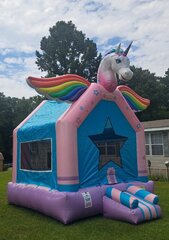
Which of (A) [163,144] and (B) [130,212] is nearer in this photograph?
(B) [130,212]

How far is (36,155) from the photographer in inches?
349

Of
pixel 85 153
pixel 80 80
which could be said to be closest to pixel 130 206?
pixel 85 153

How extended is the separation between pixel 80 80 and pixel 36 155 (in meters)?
2.41

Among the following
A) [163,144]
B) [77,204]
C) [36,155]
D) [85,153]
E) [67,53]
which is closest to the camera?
[77,204]

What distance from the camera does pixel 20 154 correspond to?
9.49m

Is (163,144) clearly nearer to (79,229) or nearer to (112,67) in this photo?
(112,67)

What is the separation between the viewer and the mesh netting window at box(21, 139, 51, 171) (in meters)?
8.25

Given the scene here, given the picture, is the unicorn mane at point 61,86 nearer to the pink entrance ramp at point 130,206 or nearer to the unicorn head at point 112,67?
the unicorn head at point 112,67

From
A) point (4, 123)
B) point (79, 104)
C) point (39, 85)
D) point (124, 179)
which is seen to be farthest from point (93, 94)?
point (4, 123)

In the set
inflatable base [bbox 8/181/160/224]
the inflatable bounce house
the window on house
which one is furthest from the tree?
inflatable base [bbox 8/181/160/224]

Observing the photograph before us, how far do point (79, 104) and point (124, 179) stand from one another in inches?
92.8

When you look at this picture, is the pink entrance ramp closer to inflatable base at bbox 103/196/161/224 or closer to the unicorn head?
inflatable base at bbox 103/196/161/224

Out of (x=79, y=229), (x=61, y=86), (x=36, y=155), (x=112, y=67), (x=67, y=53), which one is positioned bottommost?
(x=79, y=229)

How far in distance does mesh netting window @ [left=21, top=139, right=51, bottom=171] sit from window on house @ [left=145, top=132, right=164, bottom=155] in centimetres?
982
